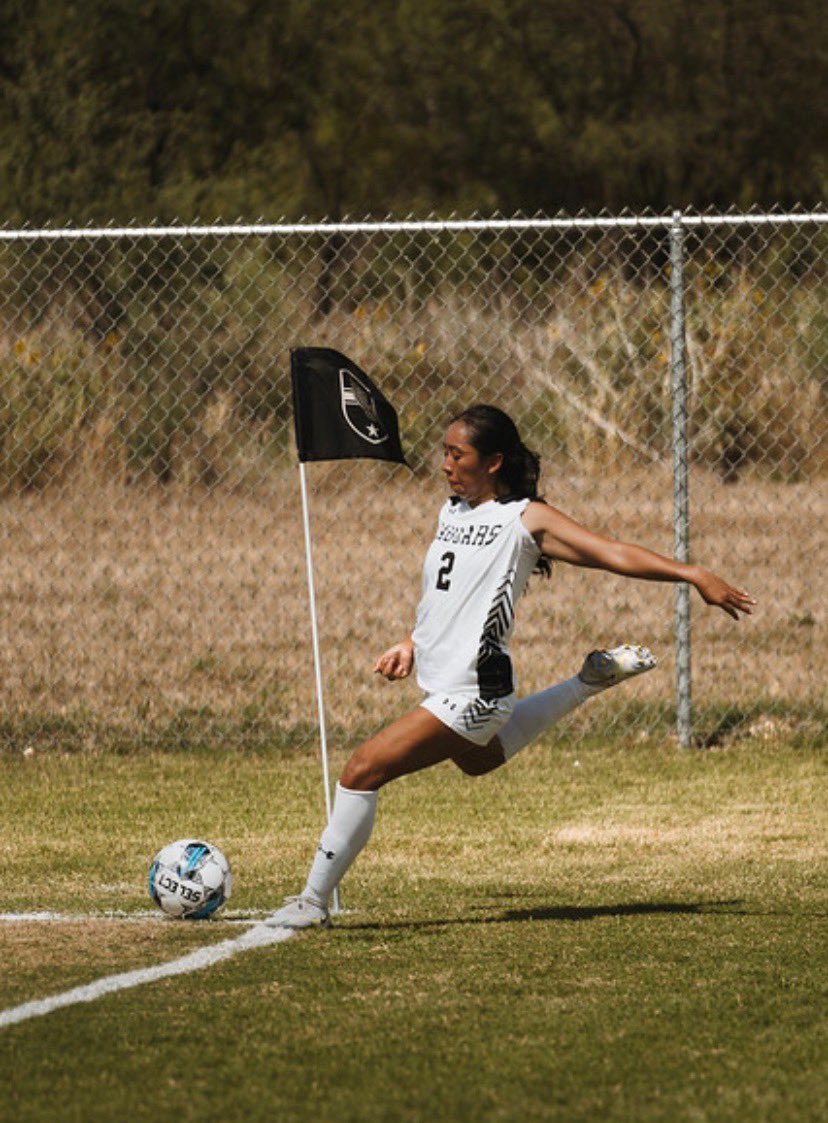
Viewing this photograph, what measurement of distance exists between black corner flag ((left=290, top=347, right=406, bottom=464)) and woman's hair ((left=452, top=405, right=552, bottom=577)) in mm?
537

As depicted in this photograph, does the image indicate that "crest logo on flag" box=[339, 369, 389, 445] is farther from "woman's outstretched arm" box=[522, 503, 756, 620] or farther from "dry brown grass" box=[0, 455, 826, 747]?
"dry brown grass" box=[0, 455, 826, 747]

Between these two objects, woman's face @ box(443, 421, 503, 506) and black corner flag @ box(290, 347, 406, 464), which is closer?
woman's face @ box(443, 421, 503, 506)

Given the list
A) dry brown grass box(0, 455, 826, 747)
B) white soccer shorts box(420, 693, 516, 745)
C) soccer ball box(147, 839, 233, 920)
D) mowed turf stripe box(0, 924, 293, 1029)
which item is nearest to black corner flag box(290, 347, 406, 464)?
white soccer shorts box(420, 693, 516, 745)

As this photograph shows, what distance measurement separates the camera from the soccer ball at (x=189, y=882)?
666cm

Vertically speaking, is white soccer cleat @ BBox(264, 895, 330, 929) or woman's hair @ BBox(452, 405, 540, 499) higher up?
woman's hair @ BBox(452, 405, 540, 499)

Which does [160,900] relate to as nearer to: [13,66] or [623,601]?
[623,601]

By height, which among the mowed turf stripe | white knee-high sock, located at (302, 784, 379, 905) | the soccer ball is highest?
white knee-high sock, located at (302, 784, 379, 905)

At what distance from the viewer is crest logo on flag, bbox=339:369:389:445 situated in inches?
280

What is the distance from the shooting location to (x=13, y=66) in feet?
77.9

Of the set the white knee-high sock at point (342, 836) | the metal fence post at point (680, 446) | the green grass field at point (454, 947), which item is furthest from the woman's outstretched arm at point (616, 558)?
the metal fence post at point (680, 446)

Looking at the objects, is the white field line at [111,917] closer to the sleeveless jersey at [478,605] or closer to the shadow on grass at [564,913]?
the shadow on grass at [564,913]

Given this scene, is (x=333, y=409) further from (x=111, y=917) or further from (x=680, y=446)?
(x=680, y=446)

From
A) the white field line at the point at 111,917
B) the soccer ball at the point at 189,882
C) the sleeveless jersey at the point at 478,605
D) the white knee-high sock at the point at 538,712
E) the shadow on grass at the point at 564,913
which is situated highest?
the sleeveless jersey at the point at 478,605

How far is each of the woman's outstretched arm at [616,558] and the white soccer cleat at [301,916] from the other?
4.24ft
